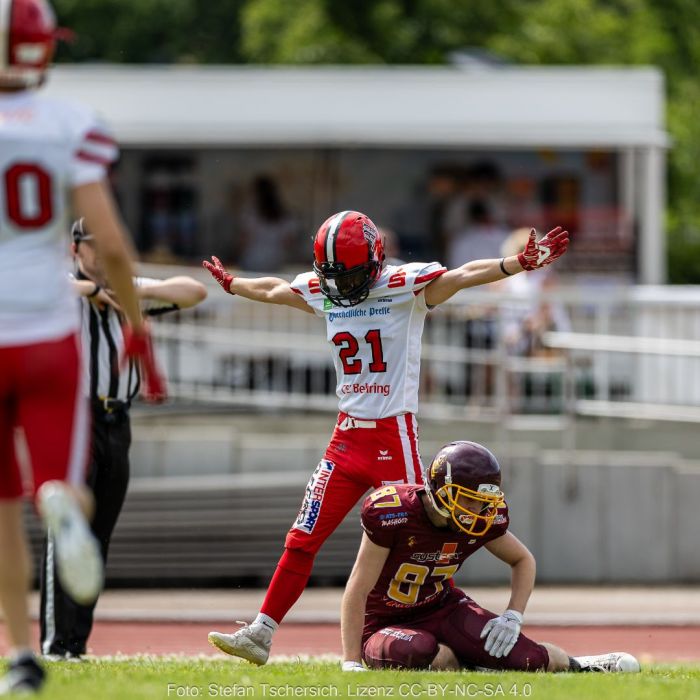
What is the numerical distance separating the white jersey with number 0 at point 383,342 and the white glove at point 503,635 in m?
1.07

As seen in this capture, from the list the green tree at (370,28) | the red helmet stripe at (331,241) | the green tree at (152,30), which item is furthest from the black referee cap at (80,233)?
the green tree at (152,30)

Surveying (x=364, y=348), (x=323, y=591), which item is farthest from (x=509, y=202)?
(x=364, y=348)

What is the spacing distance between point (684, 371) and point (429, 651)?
24.2 ft

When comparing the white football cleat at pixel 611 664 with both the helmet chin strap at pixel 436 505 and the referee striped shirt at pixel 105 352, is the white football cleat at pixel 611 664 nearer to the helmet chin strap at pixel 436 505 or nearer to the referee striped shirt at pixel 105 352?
the helmet chin strap at pixel 436 505

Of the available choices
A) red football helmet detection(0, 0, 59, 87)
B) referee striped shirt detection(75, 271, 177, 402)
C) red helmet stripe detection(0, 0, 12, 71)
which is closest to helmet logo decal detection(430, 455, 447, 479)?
referee striped shirt detection(75, 271, 177, 402)

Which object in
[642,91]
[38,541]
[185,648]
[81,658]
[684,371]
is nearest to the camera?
[81,658]

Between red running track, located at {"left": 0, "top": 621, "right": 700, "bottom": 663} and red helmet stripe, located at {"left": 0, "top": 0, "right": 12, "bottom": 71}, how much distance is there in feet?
17.1

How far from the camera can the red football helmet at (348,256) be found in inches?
305

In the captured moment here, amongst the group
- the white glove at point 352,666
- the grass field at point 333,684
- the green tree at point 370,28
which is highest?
the green tree at point 370,28

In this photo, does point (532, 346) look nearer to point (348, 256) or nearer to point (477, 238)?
point (477, 238)

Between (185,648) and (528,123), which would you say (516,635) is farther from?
(528,123)

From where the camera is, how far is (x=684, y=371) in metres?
14.3

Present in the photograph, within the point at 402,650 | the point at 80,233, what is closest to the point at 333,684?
the point at 402,650

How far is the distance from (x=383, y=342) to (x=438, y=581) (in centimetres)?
112
